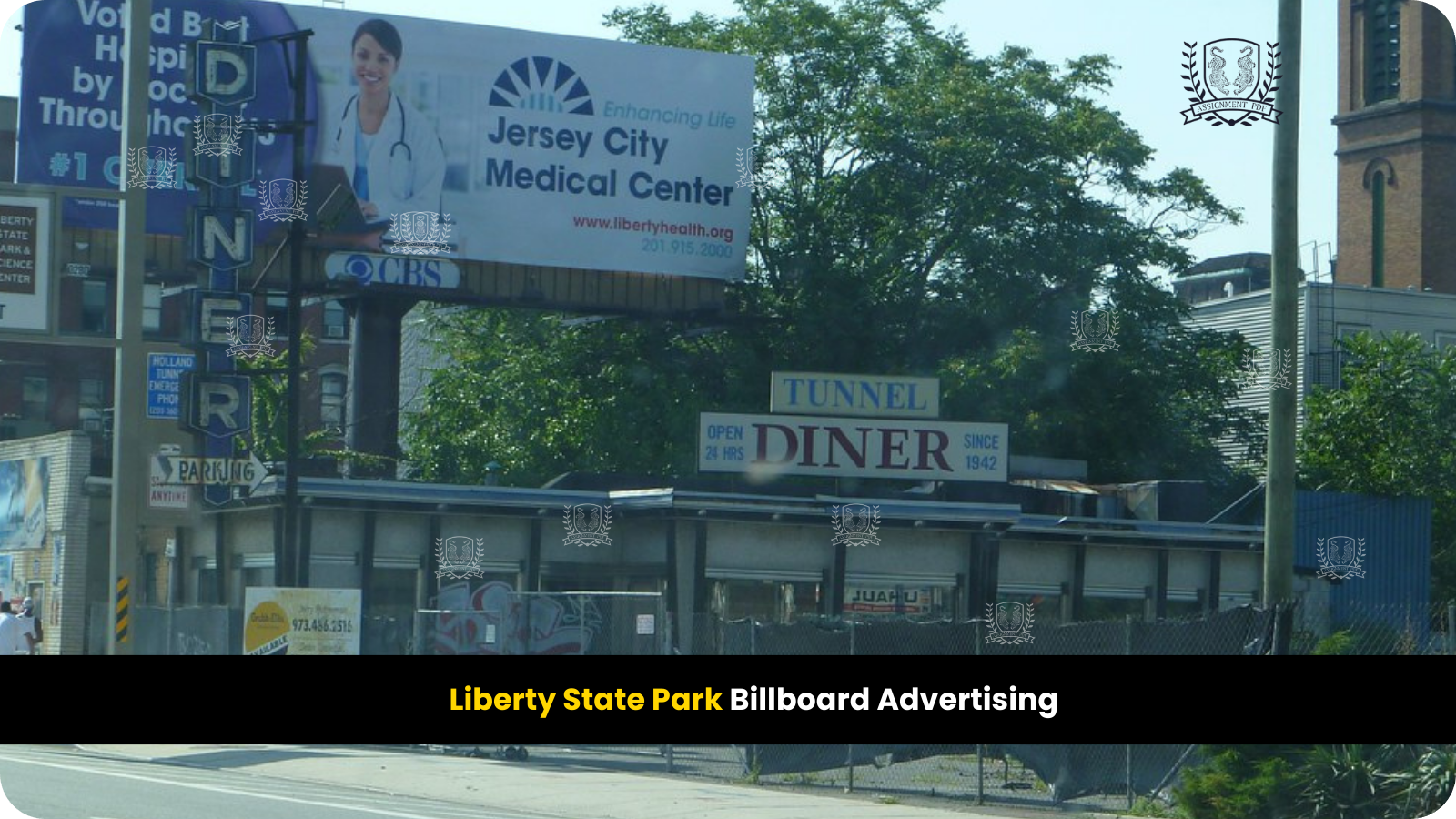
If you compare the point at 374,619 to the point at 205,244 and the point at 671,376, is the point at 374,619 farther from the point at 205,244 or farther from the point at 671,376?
the point at 671,376

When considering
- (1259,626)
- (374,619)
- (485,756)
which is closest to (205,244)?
(374,619)

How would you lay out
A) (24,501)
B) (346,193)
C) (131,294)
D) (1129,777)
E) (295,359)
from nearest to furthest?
(131,294) → (1129,777) → (295,359) → (346,193) → (24,501)

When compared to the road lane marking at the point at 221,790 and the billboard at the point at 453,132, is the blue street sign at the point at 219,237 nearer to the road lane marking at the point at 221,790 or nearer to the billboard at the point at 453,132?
the billboard at the point at 453,132

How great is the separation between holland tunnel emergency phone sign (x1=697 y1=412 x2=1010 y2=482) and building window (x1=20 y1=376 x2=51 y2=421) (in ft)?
135

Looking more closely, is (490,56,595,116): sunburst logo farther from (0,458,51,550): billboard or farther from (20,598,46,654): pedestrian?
(20,598,46,654): pedestrian

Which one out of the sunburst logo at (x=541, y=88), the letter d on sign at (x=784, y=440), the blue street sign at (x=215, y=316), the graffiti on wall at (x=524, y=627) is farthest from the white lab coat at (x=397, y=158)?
the graffiti on wall at (x=524, y=627)

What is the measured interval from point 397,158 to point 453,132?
52.3 inches

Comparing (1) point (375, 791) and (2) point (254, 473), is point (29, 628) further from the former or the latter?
(1) point (375, 791)

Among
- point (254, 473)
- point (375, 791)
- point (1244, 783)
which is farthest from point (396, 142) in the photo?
point (1244, 783)

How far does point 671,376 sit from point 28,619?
17.1 metres

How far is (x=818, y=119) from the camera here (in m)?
43.2

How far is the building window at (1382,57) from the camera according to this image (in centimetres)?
6066

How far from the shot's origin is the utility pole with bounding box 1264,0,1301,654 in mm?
A: 12969

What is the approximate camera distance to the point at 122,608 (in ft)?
60.0
